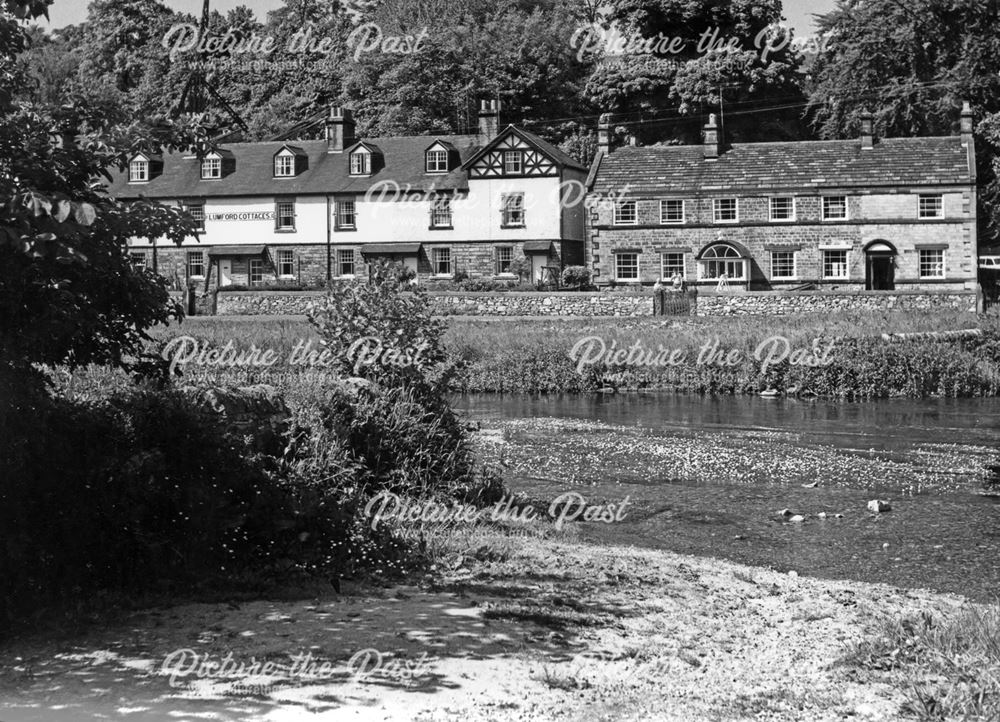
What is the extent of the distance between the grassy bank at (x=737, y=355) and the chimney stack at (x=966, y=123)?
20.3 m

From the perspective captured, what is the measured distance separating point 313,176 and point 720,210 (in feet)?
74.9

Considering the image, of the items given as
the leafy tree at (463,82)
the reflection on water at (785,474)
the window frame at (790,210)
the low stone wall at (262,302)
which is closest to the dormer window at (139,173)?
the leafy tree at (463,82)

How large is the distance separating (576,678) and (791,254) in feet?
182

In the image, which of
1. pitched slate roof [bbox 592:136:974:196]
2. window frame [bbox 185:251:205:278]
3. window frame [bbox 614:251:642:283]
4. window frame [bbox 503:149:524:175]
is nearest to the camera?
pitched slate roof [bbox 592:136:974:196]

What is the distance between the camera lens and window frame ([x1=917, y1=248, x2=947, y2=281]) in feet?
192

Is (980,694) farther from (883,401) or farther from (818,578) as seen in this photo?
(883,401)

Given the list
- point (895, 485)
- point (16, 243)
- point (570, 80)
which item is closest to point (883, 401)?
point (895, 485)

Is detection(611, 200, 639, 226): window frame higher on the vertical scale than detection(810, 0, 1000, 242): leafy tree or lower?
lower

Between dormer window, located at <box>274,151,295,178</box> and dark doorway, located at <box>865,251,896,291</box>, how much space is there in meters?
31.7

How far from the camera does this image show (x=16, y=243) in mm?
7352

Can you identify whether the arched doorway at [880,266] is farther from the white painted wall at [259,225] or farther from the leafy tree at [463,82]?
the white painted wall at [259,225]

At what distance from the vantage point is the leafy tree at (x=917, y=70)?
2391 inches

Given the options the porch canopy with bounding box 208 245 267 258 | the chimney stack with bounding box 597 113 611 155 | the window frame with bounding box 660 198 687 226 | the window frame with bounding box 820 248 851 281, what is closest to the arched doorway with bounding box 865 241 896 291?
the window frame with bounding box 820 248 851 281

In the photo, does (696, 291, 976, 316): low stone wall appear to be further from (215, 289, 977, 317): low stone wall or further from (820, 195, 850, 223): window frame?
(820, 195, 850, 223): window frame
